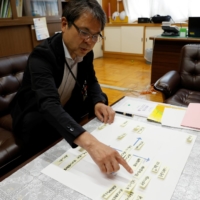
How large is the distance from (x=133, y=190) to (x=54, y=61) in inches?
25.3

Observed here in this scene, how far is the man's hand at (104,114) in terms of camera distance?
106cm

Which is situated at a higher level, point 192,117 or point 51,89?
point 51,89

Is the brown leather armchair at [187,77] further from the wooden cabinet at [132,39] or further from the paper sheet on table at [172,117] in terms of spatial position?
the wooden cabinet at [132,39]

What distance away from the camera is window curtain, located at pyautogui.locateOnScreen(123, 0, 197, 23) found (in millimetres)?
4329

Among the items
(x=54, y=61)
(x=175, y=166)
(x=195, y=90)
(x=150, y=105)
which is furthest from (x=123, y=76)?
(x=175, y=166)

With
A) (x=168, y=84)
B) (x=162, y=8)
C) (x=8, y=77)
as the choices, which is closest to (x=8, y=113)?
(x=8, y=77)

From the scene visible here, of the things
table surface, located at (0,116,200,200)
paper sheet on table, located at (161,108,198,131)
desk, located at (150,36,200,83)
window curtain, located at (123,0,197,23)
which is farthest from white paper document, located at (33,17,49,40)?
window curtain, located at (123,0,197,23)

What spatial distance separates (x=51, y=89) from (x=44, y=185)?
382 mm

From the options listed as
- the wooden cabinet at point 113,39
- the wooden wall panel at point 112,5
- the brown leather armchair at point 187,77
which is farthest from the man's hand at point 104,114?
the wooden wall panel at point 112,5

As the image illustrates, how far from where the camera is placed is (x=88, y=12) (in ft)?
2.91

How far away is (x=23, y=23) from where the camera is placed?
88.0 inches

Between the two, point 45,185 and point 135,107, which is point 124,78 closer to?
point 135,107

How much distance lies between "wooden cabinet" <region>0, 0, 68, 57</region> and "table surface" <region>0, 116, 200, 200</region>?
5.56 feet

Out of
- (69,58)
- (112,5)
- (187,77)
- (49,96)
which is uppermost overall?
(112,5)
